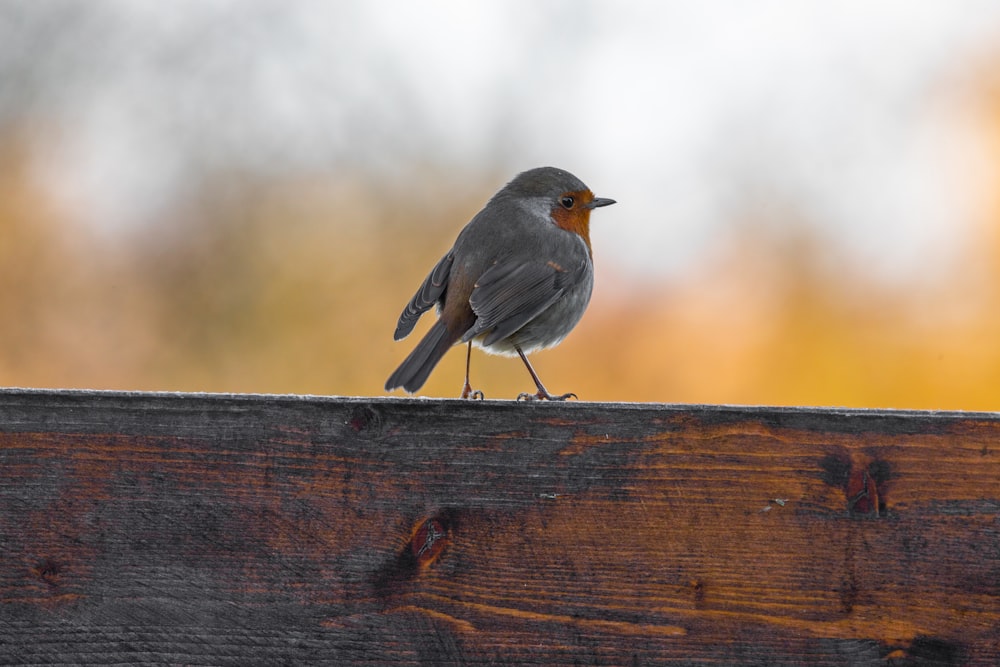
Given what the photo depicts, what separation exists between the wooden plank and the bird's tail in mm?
844

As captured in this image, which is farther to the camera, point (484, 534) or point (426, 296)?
point (426, 296)

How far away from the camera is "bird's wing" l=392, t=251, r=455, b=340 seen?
11.4ft

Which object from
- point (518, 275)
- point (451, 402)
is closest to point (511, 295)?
point (518, 275)

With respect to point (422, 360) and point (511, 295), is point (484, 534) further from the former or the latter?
point (511, 295)

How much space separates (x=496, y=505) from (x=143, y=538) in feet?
1.98

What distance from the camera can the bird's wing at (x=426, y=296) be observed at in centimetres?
346

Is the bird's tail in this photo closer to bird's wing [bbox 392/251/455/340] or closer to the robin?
the robin

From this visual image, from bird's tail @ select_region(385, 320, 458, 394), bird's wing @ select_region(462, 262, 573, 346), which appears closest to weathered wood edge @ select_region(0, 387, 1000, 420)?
bird's tail @ select_region(385, 320, 458, 394)

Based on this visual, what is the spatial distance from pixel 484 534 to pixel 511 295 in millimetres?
1775

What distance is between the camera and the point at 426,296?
3566mm

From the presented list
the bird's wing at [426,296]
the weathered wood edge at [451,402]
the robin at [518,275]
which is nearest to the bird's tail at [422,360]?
the robin at [518,275]

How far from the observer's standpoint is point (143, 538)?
1770 mm

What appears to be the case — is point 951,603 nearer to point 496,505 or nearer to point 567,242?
point 496,505

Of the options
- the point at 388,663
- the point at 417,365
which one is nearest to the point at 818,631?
the point at 388,663
